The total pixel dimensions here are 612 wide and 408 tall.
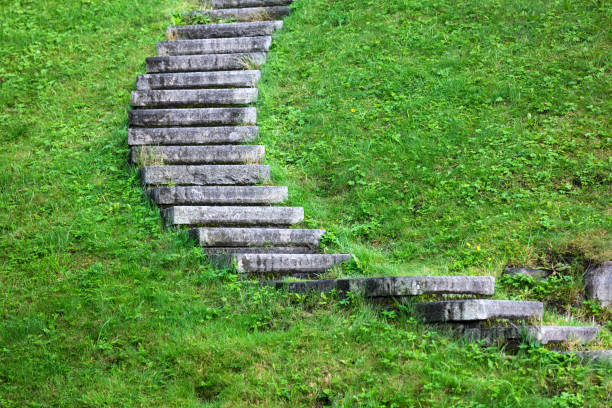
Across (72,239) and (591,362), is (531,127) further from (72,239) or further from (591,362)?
(72,239)

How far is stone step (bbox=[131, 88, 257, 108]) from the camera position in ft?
28.7

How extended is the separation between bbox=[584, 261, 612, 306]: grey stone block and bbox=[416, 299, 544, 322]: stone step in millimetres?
622

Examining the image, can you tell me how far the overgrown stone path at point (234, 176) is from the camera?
533 centimetres

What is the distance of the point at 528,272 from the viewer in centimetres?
611

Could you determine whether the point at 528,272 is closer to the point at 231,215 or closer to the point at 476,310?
the point at 476,310

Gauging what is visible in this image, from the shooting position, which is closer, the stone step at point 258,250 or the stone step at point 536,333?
the stone step at point 536,333

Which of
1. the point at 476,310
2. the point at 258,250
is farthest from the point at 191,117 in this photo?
the point at 476,310

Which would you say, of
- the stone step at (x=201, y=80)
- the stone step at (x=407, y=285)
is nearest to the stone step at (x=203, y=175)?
the stone step at (x=201, y=80)

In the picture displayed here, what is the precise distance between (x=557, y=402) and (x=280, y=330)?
2178 mm

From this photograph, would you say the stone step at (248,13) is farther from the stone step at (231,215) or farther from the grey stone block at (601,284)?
the grey stone block at (601,284)

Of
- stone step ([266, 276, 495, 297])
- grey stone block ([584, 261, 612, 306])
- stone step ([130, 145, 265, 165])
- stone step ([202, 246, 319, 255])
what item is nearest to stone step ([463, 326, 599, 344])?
stone step ([266, 276, 495, 297])

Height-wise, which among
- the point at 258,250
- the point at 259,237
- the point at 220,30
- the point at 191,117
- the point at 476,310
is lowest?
the point at 476,310

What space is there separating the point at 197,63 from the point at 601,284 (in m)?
6.16

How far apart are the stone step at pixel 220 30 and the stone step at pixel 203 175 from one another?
3.19m
